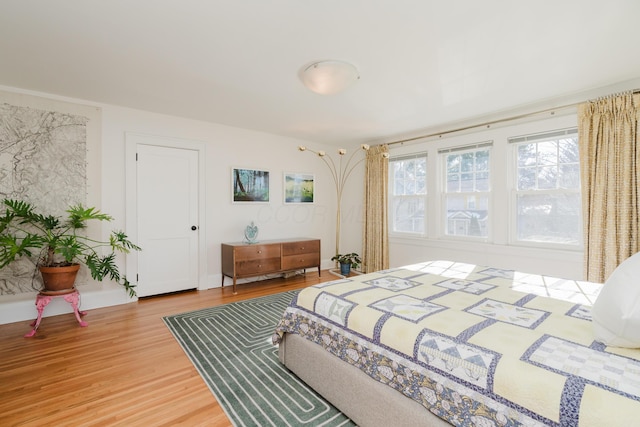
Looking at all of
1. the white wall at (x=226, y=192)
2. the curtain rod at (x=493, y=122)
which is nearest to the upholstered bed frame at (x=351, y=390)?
the white wall at (x=226, y=192)

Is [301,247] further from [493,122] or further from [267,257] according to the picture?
[493,122]

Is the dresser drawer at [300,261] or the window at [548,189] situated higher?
the window at [548,189]

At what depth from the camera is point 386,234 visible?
16.2 feet

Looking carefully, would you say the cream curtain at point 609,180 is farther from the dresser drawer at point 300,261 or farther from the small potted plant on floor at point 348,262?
the dresser drawer at point 300,261

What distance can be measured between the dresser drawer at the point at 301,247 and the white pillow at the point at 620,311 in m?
3.72

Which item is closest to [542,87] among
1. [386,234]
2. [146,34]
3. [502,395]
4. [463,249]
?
[463,249]

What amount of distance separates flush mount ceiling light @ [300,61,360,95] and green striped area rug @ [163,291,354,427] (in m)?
2.32

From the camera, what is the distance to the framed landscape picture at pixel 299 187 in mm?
5156

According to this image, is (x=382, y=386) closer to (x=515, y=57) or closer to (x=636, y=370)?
(x=636, y=370)

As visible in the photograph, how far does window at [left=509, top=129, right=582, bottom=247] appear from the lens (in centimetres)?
323

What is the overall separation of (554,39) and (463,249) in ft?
8.64

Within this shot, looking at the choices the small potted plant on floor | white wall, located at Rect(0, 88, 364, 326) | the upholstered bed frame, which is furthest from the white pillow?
white wall, located at Rect(0, 88, 364, 326)

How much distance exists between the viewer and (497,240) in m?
3.75

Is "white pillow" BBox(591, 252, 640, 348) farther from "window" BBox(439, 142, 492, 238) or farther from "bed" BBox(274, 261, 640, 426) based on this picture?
"window" BBox(439, 142, 492, 238)
